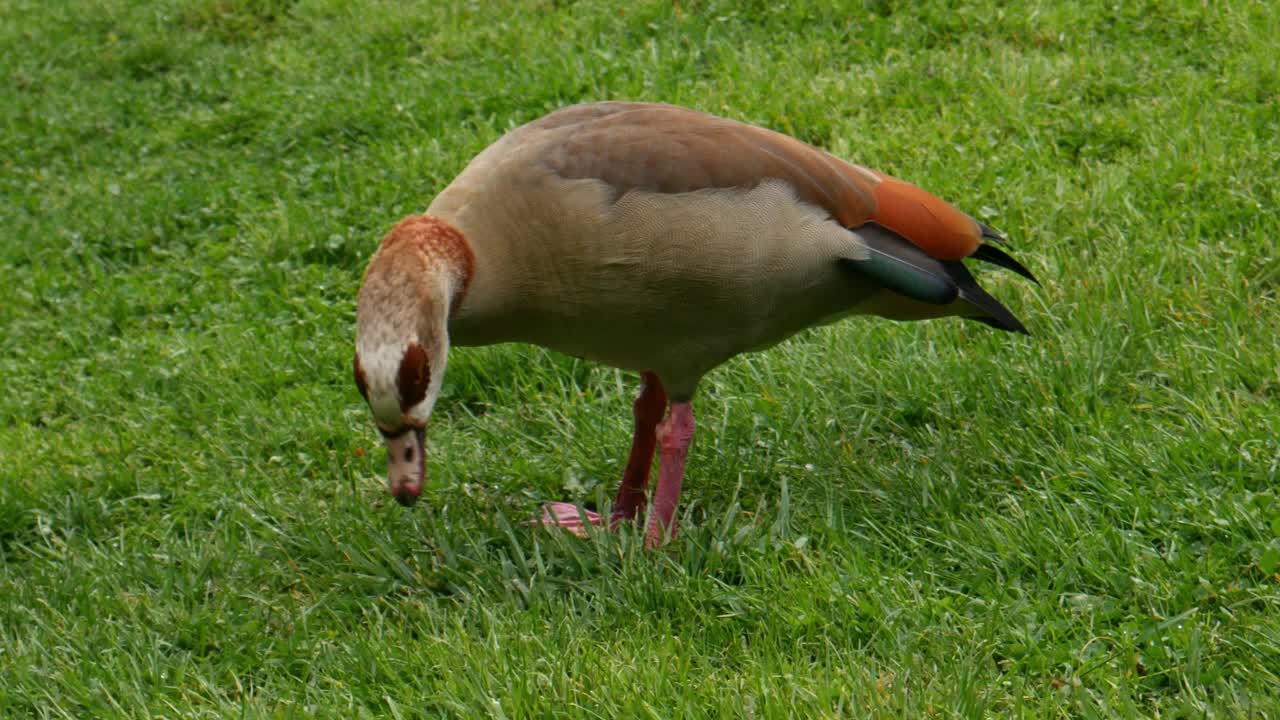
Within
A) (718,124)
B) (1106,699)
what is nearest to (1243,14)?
(718,124)

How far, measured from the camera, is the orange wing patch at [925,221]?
3.77 m

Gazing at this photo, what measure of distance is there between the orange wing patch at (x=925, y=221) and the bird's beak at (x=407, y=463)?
1365 millimetres

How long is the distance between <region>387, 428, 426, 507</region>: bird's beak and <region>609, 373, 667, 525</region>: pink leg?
905 millimetres

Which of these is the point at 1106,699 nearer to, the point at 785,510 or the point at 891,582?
the point at 891,582

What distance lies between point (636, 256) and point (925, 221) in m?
0.90

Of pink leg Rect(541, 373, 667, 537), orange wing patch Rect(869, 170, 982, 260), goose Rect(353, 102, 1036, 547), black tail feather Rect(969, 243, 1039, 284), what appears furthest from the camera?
A: pink leg Rect(541, 373, 667, 537)

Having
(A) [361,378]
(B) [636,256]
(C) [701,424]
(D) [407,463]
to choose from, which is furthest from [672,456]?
(A) [361,378]

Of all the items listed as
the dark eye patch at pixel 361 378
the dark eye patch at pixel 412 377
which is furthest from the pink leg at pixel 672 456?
the dark eye patch at pixel 361 378

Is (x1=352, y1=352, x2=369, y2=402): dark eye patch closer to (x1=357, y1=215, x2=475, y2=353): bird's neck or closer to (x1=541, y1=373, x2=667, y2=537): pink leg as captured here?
(x1=357, y1=215, x2=475, y2=353): bird's neck

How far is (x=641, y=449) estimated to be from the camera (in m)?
4.14

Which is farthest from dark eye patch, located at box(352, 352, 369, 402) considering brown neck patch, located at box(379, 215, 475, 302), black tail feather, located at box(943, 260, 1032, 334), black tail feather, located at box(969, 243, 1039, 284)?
black tail feather, located at box(969, 243, 1039, 284)

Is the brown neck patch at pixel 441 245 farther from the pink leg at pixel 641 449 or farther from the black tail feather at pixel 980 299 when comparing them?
the black tail feather at pixel 980 299

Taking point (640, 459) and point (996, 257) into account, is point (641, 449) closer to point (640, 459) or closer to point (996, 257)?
point (640, 459)

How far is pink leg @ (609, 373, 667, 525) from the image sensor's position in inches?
162
